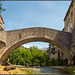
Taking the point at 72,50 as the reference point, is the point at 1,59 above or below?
below

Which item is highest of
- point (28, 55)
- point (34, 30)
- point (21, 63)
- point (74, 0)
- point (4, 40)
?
point (74, 0)

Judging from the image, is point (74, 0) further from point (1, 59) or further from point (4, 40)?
point (1, 59)

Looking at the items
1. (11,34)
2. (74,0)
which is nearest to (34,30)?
(11,34)

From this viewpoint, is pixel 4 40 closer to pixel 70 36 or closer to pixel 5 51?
pixel 5 51

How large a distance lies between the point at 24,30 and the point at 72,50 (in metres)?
8.40

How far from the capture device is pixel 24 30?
1728 cm

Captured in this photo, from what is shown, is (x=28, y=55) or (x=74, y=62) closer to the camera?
(x=74, y=62)

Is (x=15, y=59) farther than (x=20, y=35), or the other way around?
(x=15, y=59)

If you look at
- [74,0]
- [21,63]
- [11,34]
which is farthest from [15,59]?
[74,0]

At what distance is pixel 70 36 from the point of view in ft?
56.5

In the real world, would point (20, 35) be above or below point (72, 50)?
above

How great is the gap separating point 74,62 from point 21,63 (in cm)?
1068

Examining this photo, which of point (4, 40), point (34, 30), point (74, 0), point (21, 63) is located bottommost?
point (21, 63)

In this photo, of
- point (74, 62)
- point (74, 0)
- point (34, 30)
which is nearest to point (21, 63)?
point (34, 30)
